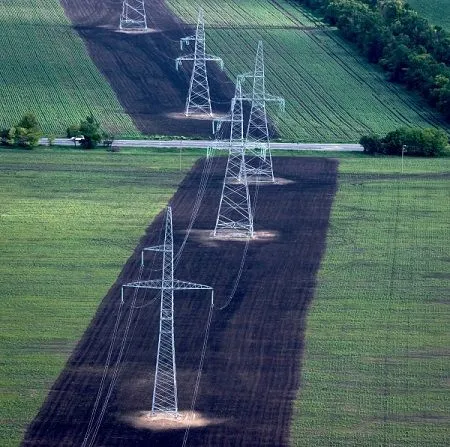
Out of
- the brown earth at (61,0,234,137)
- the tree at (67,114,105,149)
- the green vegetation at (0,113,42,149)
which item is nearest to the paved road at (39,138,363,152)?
the tree at (67,114,105,149)

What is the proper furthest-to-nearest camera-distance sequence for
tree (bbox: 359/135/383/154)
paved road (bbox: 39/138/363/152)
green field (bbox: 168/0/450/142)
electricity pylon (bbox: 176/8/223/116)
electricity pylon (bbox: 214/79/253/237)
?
green field (bbox: 168/0/450/142)
electricity pylon (bbox: 176/8/223/116)
paved road (bbox: 39/138/363/152)
tree (bbox: 359/135/383/154)
electricity pylon (bbox: 214/79/253/237)

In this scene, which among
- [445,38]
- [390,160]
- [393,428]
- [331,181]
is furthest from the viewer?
[445,38]

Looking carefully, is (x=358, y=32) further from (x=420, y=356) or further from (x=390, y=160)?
(x=420, y=356)

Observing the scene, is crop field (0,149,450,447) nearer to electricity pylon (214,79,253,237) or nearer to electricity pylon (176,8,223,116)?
electricity pylon (214,79,253,237)

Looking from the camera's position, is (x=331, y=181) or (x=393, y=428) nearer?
(x=393, y=428)

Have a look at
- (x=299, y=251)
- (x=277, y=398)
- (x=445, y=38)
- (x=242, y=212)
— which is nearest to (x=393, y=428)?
(x=277, y=398)

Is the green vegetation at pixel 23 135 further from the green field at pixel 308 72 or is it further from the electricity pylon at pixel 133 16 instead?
the electricity pylon at pixel 133 16

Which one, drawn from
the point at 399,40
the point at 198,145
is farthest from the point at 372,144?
the point at 399,40
